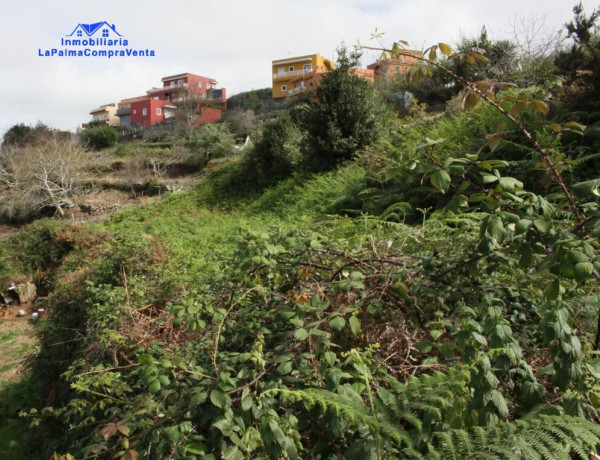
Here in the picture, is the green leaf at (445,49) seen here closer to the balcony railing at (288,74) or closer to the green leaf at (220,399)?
the green leaf at (220,399)

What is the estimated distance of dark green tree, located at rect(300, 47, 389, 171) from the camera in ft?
31.3

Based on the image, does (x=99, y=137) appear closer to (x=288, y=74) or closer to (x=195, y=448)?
(x=288, y=74)

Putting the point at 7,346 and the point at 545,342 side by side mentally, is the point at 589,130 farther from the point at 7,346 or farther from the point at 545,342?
the point at 7,346

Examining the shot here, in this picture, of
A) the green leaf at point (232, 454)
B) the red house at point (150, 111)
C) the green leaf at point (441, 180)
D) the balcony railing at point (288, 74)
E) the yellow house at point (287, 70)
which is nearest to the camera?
the green leaf at point (232, 454)

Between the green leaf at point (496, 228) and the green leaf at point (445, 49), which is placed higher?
the green leaf at point (445, 49)

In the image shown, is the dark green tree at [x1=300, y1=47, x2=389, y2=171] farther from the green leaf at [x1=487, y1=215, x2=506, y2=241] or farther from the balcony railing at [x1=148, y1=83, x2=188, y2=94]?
the balcony railing at [x1=148, y1=83, x2=188, y2=94]

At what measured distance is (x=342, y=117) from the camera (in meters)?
9.62

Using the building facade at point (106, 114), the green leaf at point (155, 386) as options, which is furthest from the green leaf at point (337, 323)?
the building facade at point (106, 114)

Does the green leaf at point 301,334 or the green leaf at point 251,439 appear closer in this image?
the green leaf at point 251,439

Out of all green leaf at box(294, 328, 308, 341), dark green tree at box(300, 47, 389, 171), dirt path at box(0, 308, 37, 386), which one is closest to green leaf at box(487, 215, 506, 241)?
green leaf at box(294, 328, 308, 341)

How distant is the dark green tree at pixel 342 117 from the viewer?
9539mm

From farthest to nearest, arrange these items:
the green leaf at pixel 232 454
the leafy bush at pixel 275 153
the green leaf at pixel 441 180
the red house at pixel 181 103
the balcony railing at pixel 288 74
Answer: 1. the balcony railing at pixel 288 74
2. the red house at pixel 181 103
3. the leafy bush at pixel 275 153
4. the green leaf at pixel 441 180
5. the green leaf at pixel 232 454

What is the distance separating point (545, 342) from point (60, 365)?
353 centimetres

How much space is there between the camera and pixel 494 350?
1.27 m
